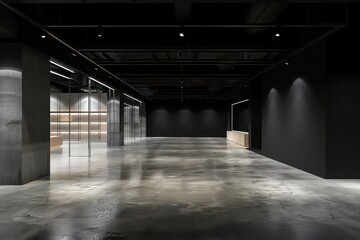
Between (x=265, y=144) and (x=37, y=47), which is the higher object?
(x=37, y=47)

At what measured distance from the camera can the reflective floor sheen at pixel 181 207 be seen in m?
5.22

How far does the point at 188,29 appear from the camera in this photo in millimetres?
11672

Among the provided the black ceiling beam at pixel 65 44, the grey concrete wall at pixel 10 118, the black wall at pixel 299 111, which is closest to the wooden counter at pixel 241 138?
the black wall at pixel 299 111

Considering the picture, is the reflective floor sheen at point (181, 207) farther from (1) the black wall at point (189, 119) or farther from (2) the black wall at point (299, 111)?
(1) the black wall at point (189, 119)

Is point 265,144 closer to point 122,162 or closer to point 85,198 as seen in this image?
point 122,162

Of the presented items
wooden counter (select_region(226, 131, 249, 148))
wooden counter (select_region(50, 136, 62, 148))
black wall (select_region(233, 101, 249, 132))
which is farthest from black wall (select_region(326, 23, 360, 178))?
black wall (select_region(233, 101, 249, 132))

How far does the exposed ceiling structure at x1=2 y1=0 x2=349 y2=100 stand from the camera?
8.80 metres

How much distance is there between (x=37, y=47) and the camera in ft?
33.1

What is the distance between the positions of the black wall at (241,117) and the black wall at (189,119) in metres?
6.30

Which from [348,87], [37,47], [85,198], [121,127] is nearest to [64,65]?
[37,47]

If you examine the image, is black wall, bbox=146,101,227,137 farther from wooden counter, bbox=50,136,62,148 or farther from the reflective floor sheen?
the reflective floor sheen

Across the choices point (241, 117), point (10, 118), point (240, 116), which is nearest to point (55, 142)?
point (10, 118)

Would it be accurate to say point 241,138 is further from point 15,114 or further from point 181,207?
point 181,207

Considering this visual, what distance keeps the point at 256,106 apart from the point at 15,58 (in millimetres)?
15524
